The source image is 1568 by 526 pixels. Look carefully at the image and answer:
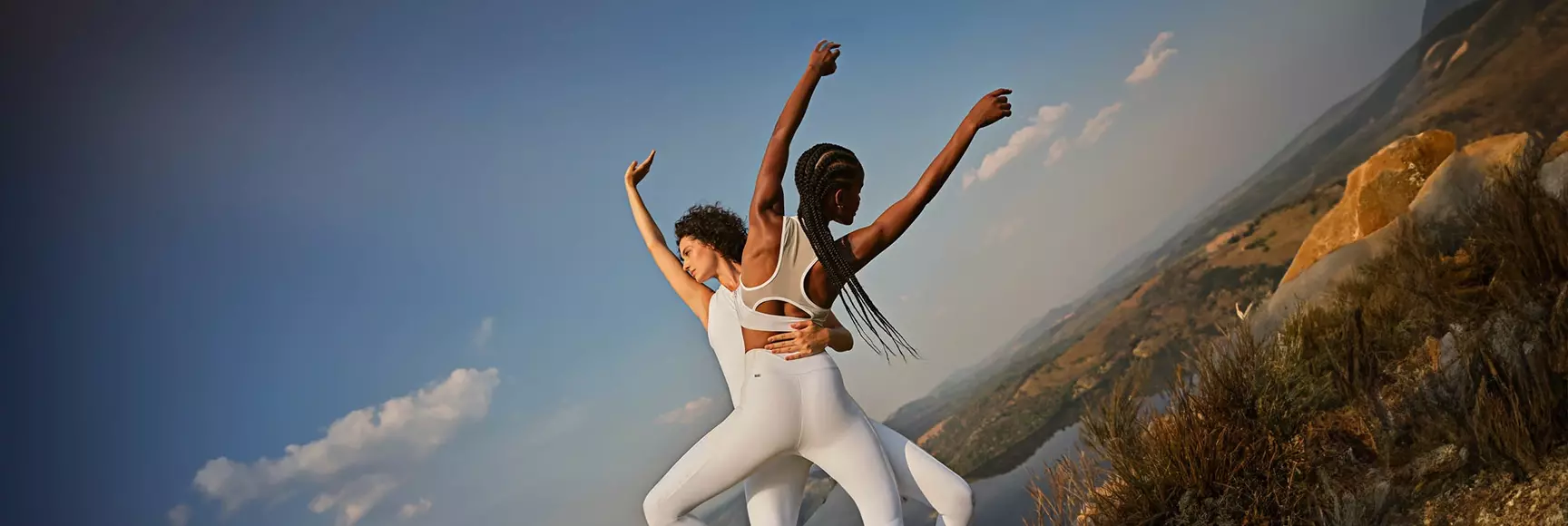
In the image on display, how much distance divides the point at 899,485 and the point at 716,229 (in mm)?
783

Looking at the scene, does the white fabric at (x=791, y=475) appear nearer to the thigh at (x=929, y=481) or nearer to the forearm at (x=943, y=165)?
the thigh at (x=929, y=481)

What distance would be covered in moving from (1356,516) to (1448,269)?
1603 mm

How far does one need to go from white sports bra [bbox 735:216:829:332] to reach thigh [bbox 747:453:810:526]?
0.30 meters

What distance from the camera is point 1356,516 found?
330 centimetres

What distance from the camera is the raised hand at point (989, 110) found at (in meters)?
2.11

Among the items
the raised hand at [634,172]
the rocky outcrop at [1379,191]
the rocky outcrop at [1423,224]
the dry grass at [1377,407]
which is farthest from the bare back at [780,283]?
the rocky outcrop at [1379,191]

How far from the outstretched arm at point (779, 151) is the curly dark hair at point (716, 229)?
0.41 metres

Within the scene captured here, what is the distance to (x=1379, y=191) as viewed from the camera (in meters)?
5.61

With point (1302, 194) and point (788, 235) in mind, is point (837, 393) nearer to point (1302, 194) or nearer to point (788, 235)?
point (788, 235)

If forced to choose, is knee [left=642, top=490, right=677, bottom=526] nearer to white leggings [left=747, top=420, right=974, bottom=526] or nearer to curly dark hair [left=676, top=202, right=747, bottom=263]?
white leggings [left=747, top=420, right=974, bottom=526]

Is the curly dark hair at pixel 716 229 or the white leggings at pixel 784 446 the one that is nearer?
the white leggings at pixel 784 446

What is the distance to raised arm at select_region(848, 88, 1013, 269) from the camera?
2082mm

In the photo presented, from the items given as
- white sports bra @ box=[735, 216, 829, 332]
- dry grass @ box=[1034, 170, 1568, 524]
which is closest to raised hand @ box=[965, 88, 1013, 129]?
white sports bra @ box=[735, 216, 829, 332]

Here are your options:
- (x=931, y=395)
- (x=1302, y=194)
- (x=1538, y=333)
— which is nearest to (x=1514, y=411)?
(x=1538, y=333)
